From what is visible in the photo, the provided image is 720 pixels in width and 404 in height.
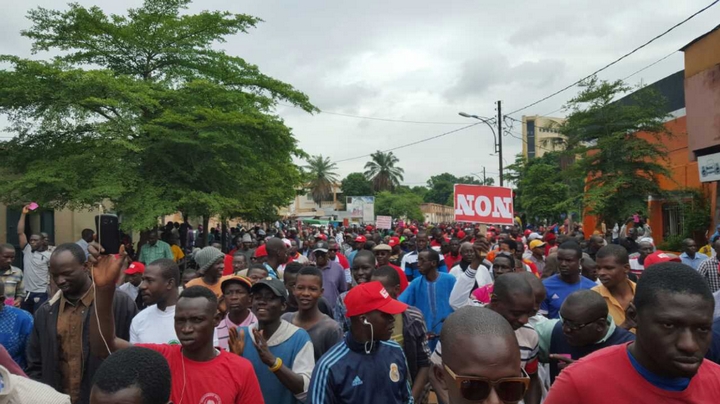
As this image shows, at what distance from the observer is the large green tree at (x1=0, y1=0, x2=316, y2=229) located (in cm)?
1547

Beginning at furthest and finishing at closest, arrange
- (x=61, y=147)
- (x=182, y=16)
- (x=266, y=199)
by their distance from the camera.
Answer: (x=266, y=199) < (x=182, y=16) < (x=61, y=147)

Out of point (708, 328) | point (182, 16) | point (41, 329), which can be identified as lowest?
point (41, 329)

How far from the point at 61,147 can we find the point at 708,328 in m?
17.4

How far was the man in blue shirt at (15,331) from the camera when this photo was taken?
14.2ft

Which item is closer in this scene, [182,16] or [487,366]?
[487,366]

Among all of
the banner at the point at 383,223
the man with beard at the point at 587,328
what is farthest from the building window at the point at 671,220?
the man with beard at the point at 587,328

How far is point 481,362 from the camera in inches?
79.1

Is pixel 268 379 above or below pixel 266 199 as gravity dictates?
below

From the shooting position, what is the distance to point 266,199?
957 inches

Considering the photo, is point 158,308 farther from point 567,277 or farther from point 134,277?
point 567,277

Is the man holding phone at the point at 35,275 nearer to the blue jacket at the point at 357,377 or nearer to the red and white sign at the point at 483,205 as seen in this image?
the blue jacket at the point at 357,377

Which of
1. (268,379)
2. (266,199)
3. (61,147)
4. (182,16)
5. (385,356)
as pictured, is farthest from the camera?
(266,199)

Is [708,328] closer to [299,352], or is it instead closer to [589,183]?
[299,352]

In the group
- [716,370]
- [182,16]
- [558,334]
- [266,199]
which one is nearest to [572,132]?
[266,199]
